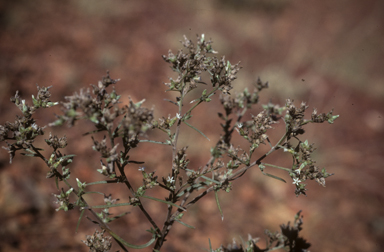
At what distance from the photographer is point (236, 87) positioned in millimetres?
7246

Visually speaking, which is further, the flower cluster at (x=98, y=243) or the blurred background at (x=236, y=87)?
the blurred background at (x=236, y=87)

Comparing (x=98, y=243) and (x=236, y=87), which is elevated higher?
(x=236, y=87)

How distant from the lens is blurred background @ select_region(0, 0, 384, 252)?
3.58m

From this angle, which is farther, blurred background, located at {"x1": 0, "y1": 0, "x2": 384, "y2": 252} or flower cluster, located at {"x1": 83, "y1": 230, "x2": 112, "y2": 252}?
blurred background, located at {"x1": 0, "y1": 0, "x2": 384, "y2": 252}

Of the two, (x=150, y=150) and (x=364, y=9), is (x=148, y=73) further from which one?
(x=364, y=9)

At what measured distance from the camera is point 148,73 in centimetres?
656

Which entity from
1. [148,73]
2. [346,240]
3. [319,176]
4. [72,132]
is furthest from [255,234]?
[148,73]

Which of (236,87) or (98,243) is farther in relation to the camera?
(236,87)

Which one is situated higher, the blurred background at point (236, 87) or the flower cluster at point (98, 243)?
the blurred background at point (236, 87)

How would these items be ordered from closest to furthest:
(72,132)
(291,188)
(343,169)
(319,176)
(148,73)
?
(319,176), (72,132), (291,188), (343,169), (148,73)

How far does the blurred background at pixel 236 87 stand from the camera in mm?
3584

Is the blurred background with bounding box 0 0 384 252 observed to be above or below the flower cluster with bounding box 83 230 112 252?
above

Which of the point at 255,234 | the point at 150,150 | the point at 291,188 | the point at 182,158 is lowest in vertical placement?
the point at 182,158

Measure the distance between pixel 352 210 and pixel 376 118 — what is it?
4.13 m
